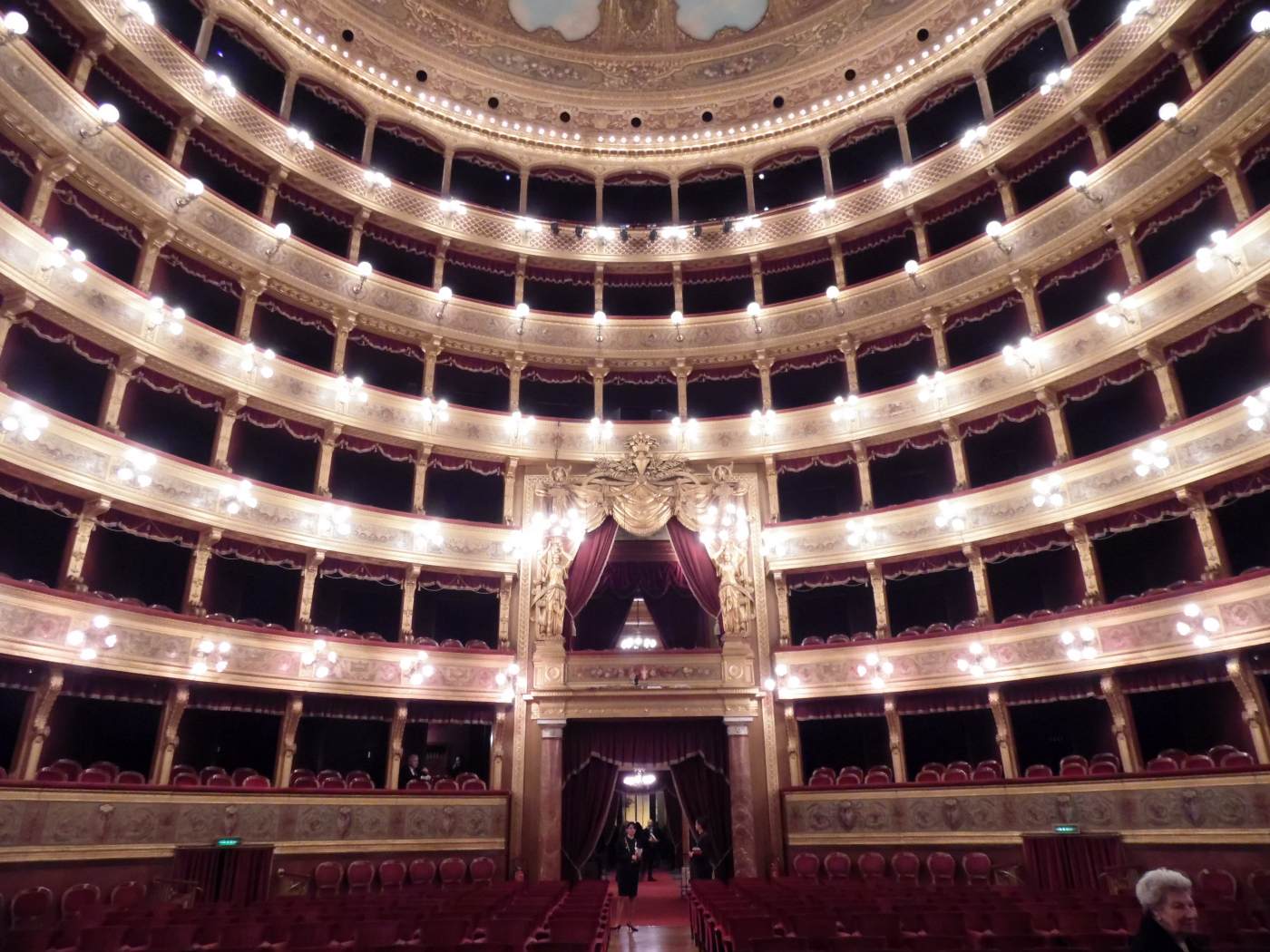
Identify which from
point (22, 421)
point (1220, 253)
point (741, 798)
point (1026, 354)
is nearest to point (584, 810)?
point (741, 798)

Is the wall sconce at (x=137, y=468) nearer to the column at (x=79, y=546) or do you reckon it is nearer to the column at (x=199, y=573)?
the column at (x=79, y=546)

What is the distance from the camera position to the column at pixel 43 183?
43.6 ft

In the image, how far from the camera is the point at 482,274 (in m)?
21.1

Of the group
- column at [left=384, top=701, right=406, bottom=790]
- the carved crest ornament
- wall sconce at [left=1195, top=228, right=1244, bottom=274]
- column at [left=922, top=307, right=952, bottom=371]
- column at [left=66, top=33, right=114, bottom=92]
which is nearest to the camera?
wall sconce at [left=1195, top=228, right=1244, bottom=274]

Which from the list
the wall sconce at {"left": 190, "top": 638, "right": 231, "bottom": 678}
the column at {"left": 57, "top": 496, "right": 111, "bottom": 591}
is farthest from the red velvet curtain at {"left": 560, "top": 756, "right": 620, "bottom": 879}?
the column at {"left": 57, "top": 496, "right": 111, "bottom": 591}

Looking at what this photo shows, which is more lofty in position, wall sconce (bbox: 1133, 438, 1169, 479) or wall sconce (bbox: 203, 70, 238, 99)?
wall sconce (bbox: 203, 70, 238, 99)

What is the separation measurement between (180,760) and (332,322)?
30.4 ft

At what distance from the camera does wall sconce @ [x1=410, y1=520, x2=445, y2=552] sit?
56.8 ft

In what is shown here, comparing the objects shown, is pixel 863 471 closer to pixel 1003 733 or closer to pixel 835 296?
pixel 835 296

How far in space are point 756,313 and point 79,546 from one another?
1455cm

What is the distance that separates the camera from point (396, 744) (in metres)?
16.0

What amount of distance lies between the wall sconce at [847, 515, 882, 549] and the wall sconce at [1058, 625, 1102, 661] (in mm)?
4097

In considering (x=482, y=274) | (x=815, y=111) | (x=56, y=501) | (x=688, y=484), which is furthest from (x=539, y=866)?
(x=815, y=111)

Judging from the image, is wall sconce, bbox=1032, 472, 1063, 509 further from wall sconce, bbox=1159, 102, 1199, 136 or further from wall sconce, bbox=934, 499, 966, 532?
wall sconce, bbox=1159, 102, 1199, 136
